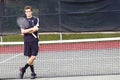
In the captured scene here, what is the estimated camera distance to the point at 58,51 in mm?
14477

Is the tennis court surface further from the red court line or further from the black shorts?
the black shorts

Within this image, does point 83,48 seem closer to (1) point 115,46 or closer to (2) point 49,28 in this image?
(1) point 115,46

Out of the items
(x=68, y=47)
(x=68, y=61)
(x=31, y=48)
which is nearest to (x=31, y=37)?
(x=31, y=48)

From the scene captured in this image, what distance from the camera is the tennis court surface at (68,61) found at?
30.7 feet

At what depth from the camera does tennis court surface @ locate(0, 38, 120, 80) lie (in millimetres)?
9359

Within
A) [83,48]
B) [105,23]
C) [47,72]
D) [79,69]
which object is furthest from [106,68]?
[105,23]

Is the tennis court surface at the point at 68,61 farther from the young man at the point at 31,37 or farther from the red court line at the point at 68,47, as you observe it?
the young man at the point at 31,37

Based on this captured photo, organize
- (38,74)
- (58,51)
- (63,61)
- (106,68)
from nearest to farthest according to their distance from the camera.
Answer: (38,74)
(106,68)
(63,61)
(58,51)

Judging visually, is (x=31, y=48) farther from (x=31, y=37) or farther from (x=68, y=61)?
(x=68, y=61)

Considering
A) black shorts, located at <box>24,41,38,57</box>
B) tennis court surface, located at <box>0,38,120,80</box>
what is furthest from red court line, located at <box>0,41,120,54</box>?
black shorts, located at <box>24,41,38,57</box>

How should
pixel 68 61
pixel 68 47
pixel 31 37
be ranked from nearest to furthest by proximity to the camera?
pixel 31 37 < pixel 68 61 < pixel 68 47

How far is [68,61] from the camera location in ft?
38.0

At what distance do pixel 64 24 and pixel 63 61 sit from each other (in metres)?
5.61

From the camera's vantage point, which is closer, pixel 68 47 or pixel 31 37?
pixel 31 37
